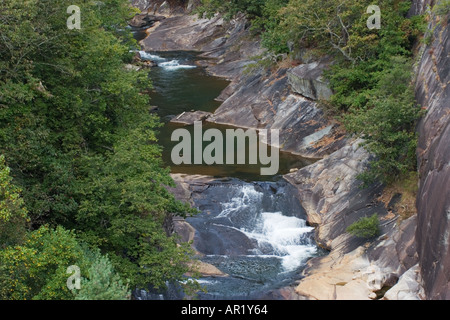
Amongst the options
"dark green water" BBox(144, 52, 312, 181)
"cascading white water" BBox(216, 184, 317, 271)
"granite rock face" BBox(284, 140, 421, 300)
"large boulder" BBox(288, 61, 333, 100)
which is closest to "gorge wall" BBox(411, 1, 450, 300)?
"granite rock face" BBox(284, 140, 421, 300)

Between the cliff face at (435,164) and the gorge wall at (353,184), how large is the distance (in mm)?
37

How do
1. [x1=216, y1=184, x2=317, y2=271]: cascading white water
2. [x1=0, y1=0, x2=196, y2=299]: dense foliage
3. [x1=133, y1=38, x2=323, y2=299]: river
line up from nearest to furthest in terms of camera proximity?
[x1=0, y1=0, x2=196, y2=299]: dense foliage, [x1=133, y1=38, x2=323, y2=299]: river, [x1=216, y1=184, x2=317, y2=271]: cascading white water

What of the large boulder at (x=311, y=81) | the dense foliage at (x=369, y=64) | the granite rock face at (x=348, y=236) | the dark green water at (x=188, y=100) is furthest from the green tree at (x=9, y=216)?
the large boulder at (x=311, y=81)

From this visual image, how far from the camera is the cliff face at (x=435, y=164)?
15.1m

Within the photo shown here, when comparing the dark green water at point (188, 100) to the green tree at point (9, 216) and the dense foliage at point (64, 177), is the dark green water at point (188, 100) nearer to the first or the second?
the dense foliage at point (64, 177)

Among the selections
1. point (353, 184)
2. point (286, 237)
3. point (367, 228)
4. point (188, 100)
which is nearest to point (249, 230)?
point (286, 237)

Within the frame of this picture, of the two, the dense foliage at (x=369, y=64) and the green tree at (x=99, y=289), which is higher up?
the dense foliage at (x=369, y=64)

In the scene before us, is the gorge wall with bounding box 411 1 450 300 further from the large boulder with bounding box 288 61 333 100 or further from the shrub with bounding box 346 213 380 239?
the large boulder with bounding box 288 61 333 100

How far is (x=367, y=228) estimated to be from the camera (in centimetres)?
1992

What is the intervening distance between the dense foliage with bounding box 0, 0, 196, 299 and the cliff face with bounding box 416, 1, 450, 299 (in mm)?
7215

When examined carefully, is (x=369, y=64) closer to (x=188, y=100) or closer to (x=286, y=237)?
(x=286, y=237)

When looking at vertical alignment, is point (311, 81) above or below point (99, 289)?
above

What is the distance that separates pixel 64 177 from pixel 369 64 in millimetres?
18843

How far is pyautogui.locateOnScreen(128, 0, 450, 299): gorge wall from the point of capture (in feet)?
53.9
